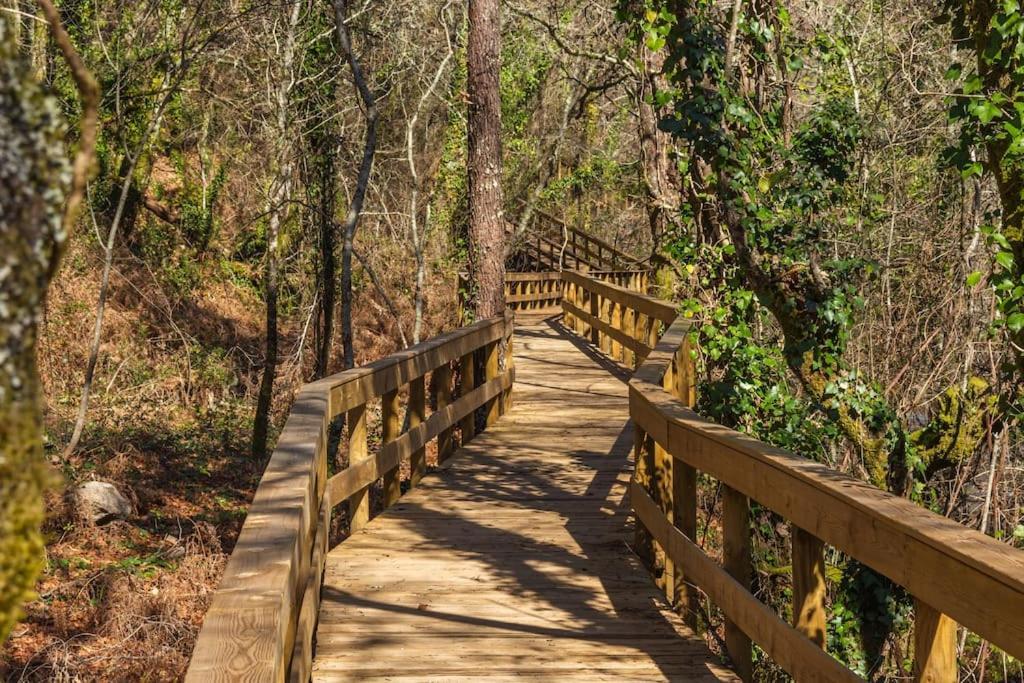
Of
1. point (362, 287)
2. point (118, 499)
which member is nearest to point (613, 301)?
point (118, 499)

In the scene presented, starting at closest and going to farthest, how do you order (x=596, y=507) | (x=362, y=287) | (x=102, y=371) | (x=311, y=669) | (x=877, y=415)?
(x=311, y=669) → (x=596, y=507) → (x=877, y=415) → (x=102, y=371) → (x=362, y=287)

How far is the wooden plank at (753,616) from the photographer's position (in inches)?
155

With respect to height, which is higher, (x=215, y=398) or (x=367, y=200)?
(x=367, y=200)

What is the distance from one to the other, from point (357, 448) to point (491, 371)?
4.66 meters

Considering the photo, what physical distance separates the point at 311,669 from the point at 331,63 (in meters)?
16.1

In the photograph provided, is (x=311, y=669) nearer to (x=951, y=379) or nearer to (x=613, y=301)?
(x=951, y=379)

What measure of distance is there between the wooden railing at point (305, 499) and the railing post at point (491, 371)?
0.07 m

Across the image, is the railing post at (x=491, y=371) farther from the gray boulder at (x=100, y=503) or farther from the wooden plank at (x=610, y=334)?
the gray boulder at (x=100, y=503)

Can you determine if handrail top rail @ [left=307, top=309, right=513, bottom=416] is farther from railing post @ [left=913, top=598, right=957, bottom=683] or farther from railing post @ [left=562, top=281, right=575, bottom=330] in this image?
railing post @ [left=562, top=281, right=575, bottom=330]

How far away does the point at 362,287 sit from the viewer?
85.9 ft

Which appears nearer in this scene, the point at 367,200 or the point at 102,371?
the point at 102,371

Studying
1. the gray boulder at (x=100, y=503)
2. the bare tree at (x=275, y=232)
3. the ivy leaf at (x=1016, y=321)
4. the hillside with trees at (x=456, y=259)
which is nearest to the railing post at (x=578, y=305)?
the hillside with trees at (x=456, y=259)

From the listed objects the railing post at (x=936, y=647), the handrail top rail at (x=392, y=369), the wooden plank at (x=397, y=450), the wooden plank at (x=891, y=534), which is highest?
the handrail top rail at (x=392, y=369)

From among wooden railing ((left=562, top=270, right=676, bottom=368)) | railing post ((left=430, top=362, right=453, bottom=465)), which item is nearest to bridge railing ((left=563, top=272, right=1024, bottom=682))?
railing post ((left=430, top=362, right=453, bottom=465))
